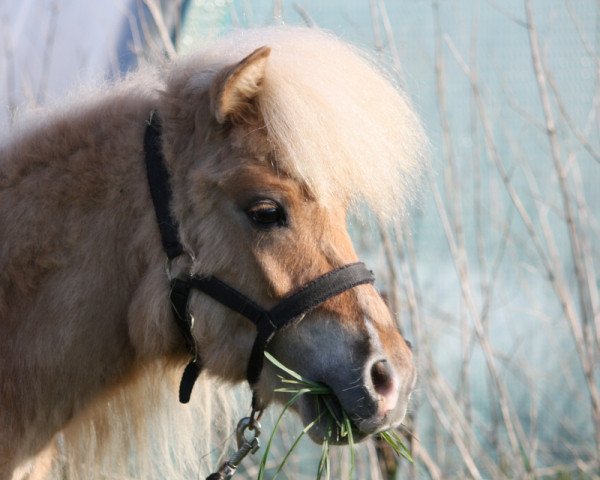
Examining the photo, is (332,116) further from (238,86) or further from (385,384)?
(385,384)

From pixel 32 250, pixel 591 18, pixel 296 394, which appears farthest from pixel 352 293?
pixel 591 18

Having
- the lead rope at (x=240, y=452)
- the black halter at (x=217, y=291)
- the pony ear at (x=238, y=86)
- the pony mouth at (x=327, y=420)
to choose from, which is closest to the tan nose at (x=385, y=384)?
the pony mouth at (x=327, y=420)

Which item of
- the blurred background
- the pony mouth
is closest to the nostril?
the pony mouth

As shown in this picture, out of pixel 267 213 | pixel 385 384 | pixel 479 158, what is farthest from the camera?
pixel 479 158

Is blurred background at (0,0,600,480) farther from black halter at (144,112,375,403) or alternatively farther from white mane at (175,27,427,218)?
black halter at (144,112,375,403)

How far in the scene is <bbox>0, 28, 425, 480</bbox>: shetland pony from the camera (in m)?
2.06

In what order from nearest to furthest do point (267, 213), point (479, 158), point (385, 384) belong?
point (385, 384) < point (267, 213) < point (479, 158)

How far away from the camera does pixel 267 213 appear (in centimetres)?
208

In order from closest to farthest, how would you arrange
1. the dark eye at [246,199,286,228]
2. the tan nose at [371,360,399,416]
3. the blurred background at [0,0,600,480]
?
the tan nose at [371,360,399,416] < the dark eye at [246,199,286,228] < the blurred background at [0,0,600,480]

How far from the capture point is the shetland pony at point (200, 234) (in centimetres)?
206

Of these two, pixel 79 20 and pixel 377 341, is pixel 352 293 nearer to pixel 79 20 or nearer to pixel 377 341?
pixel 377 341

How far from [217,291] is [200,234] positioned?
Result: 16cm

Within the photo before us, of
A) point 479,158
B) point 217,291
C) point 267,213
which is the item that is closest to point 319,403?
point 217,291

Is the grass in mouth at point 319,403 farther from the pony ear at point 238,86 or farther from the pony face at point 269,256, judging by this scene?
the pony ear at point 238,86
